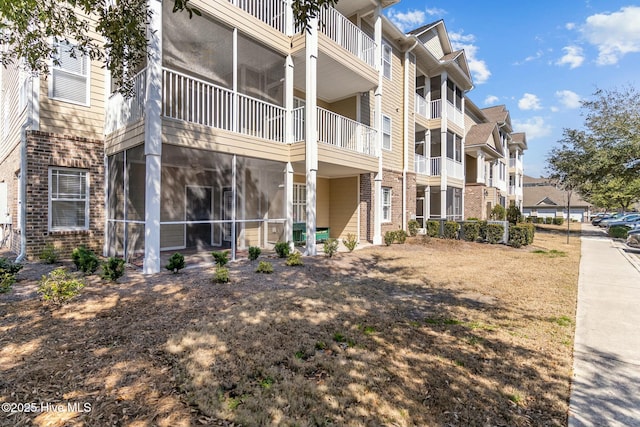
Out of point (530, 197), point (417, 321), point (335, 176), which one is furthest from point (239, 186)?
point (530, 197)

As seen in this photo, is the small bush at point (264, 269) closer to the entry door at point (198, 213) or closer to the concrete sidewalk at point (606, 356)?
the entry door at point (198, 213)

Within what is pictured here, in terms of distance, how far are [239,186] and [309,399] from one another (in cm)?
969

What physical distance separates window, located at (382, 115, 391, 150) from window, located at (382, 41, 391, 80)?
2.04 m

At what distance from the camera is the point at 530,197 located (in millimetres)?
60594

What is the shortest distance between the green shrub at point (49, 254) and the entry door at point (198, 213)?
401cm

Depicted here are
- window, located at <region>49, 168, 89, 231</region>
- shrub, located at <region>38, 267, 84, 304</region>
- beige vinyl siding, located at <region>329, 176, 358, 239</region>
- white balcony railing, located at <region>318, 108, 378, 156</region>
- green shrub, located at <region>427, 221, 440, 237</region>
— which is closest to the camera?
shrub, located at <region>38, 267, 84, 304</region>

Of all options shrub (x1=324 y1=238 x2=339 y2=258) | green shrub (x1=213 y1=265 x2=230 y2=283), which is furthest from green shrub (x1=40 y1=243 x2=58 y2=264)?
shrub (x1=324 y1=238 x2=339 y2=258)

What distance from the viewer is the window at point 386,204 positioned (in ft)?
51.5

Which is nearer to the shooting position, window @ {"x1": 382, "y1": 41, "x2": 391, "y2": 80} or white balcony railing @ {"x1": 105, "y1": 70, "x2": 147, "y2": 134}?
white balcony railing @ {"x1": 105, "y1": 70, "x2": 147, "y2": 134}

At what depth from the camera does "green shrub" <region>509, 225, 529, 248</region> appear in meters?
14.3

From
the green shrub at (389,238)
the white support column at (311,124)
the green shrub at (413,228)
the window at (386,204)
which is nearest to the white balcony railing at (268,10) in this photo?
the white support column at (311,124)

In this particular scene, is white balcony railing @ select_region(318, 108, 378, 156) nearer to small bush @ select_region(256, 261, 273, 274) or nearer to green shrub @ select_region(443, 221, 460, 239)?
small bush @ select_region(256, 261, 273, 274)

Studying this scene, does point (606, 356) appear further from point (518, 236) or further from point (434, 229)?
point (434, 229)

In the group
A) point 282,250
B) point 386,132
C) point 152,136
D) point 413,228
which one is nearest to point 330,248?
point 282,250
